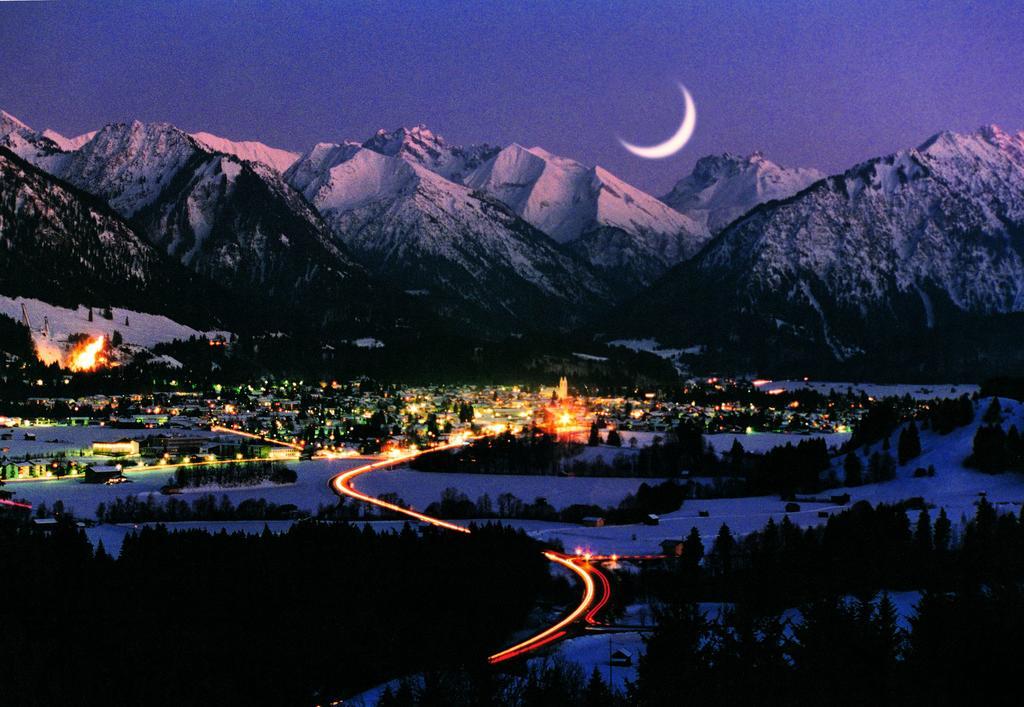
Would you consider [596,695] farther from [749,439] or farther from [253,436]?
[749,439]

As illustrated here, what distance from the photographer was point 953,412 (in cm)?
14388

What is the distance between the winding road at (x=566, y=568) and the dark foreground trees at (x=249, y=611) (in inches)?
77.8

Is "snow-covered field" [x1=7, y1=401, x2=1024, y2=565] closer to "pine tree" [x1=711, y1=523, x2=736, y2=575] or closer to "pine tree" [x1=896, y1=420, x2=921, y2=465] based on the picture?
"pine tree" [x1=896, y1=420, x2=921, y2=465]

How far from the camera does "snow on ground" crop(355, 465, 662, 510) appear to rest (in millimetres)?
130750

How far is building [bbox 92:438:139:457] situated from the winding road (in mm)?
31003

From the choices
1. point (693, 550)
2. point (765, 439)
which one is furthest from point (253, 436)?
point (693, 550)

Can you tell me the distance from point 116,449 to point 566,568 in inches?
3382

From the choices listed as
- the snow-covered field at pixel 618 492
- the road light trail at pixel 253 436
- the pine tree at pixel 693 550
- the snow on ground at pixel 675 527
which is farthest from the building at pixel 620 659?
the road light trail at pixel 253 436

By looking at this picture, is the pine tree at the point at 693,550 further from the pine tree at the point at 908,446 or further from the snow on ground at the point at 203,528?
the pine tree at the point at 908,446

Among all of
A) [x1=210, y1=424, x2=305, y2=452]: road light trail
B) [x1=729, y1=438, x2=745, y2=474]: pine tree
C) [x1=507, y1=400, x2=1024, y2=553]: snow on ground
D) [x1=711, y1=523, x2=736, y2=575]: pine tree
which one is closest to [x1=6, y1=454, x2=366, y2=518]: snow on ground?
[x1=507, y1=400, x2=1024, y2=553]: snow on ground

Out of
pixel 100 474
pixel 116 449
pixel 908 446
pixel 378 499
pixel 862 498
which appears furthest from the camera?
pixel 116 449

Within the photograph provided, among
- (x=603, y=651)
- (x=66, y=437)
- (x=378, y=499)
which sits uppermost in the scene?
(x=66, y=437)

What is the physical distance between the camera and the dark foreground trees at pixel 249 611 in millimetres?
62803

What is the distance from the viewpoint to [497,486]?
14000 centimetres
